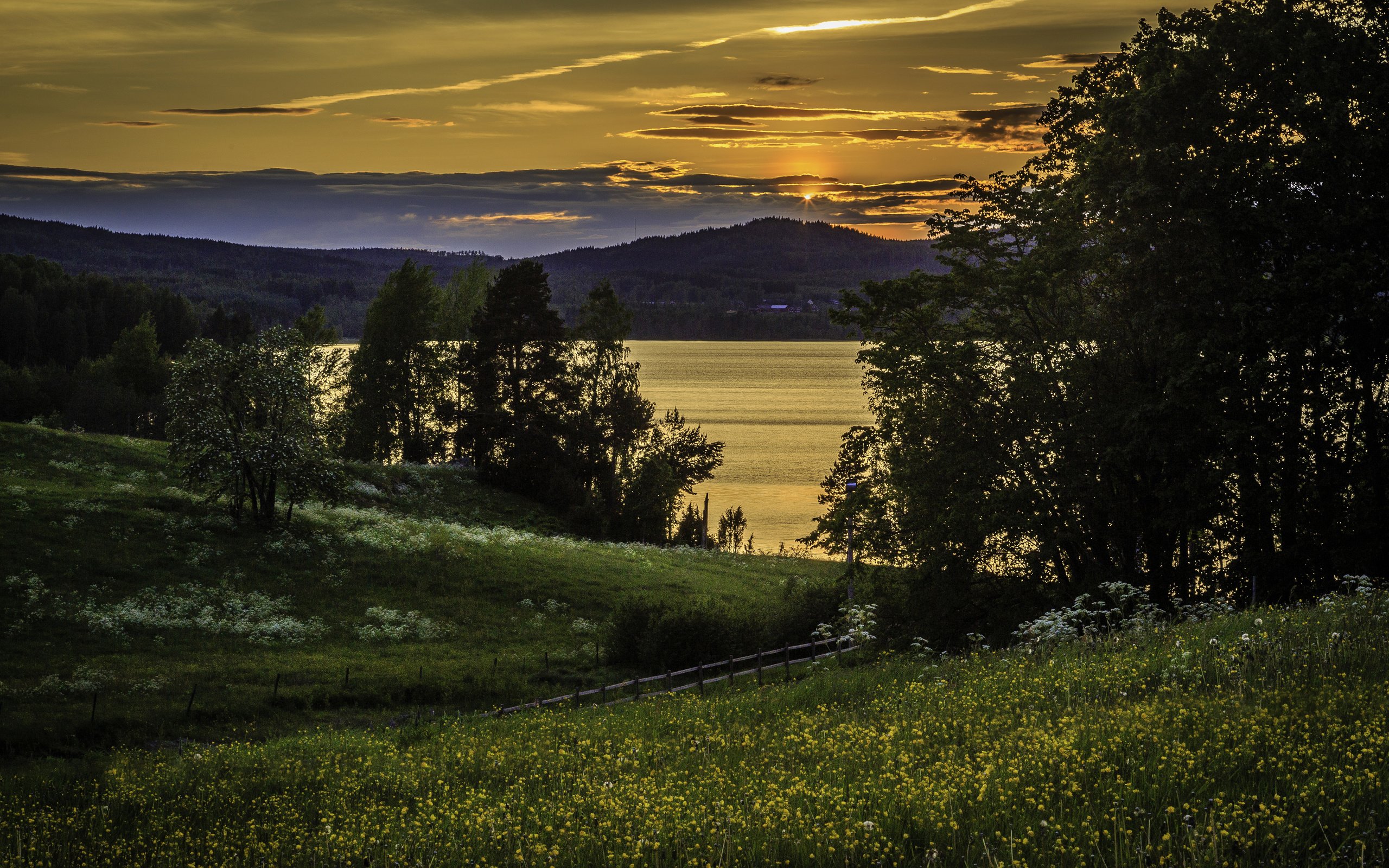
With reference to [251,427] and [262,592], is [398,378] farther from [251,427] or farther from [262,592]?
[262,592]

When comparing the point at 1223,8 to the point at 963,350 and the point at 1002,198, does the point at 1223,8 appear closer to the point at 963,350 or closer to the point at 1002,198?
the point at 1002,198

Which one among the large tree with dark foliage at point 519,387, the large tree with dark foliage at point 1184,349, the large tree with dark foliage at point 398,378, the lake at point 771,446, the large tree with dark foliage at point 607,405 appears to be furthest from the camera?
the lake at point 771,446

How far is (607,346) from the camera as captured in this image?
216 feet

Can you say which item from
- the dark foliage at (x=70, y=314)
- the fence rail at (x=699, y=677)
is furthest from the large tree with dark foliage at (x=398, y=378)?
the dark foliage at (x=70, y=314)

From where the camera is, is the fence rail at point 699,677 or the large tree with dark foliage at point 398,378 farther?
the large tree with dark foliage at point 398,378

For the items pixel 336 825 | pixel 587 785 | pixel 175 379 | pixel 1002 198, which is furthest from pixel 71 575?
pixel 1002 198

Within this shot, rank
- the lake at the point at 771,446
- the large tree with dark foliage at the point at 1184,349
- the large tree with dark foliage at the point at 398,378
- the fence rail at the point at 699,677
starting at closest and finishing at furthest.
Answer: the large tree with dark foliage at the point at 1184,349 < the fence rail at the point at 699,677 < the large tree with dark foliage at the point at 398,378 < the lake at the point at 771,446

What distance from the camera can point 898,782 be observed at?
7.87 meters

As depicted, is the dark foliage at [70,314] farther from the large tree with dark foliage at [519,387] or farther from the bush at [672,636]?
the bush at [672,636]

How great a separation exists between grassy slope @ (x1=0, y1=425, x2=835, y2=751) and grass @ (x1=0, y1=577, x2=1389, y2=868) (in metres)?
9.13

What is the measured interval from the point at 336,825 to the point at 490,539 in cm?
3644

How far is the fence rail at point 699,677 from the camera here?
22438 millimetres

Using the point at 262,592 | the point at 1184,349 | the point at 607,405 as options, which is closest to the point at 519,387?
the point at 607,405

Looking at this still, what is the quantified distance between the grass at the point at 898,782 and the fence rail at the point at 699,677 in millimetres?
8052
